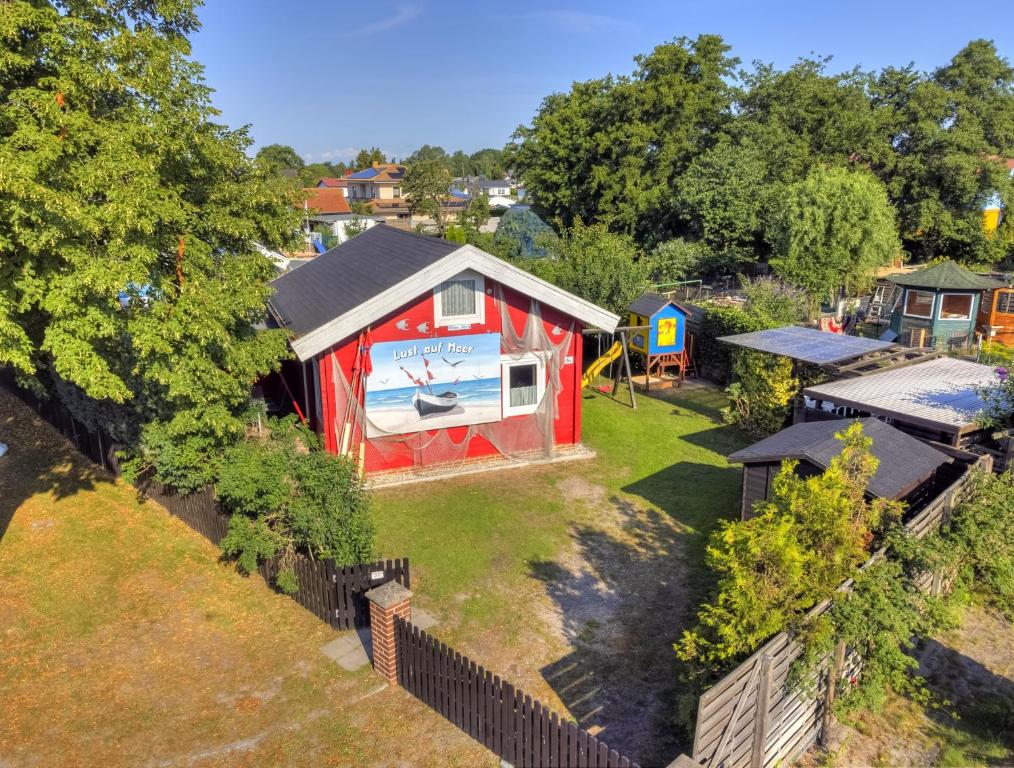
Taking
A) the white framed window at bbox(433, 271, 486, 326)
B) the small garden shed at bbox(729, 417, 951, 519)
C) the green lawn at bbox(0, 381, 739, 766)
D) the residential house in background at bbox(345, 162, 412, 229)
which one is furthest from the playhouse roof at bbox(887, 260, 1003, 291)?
the residential house in background at bbox(345, 162, 412, 229)

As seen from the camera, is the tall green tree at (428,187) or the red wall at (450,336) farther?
the tall green tree at (428,187)

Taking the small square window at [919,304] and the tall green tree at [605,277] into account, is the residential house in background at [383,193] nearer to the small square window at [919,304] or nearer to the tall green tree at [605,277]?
the tall green tree at [605,277]

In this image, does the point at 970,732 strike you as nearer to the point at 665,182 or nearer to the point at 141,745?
the point at 141,745

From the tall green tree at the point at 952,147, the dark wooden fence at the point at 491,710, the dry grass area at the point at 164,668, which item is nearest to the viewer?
the dark wooden fence at the point at 491,710

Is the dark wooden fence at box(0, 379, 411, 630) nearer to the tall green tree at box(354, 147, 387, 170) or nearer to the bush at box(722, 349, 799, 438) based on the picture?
the bush at box(722, 349, 799, 438)

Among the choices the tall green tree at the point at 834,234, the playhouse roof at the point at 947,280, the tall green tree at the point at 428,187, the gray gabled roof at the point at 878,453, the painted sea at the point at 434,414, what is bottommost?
the painted sea at the point at 434,414

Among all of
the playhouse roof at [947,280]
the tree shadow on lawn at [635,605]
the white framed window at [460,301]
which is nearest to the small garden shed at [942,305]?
the playhouse roof at [947,280]
